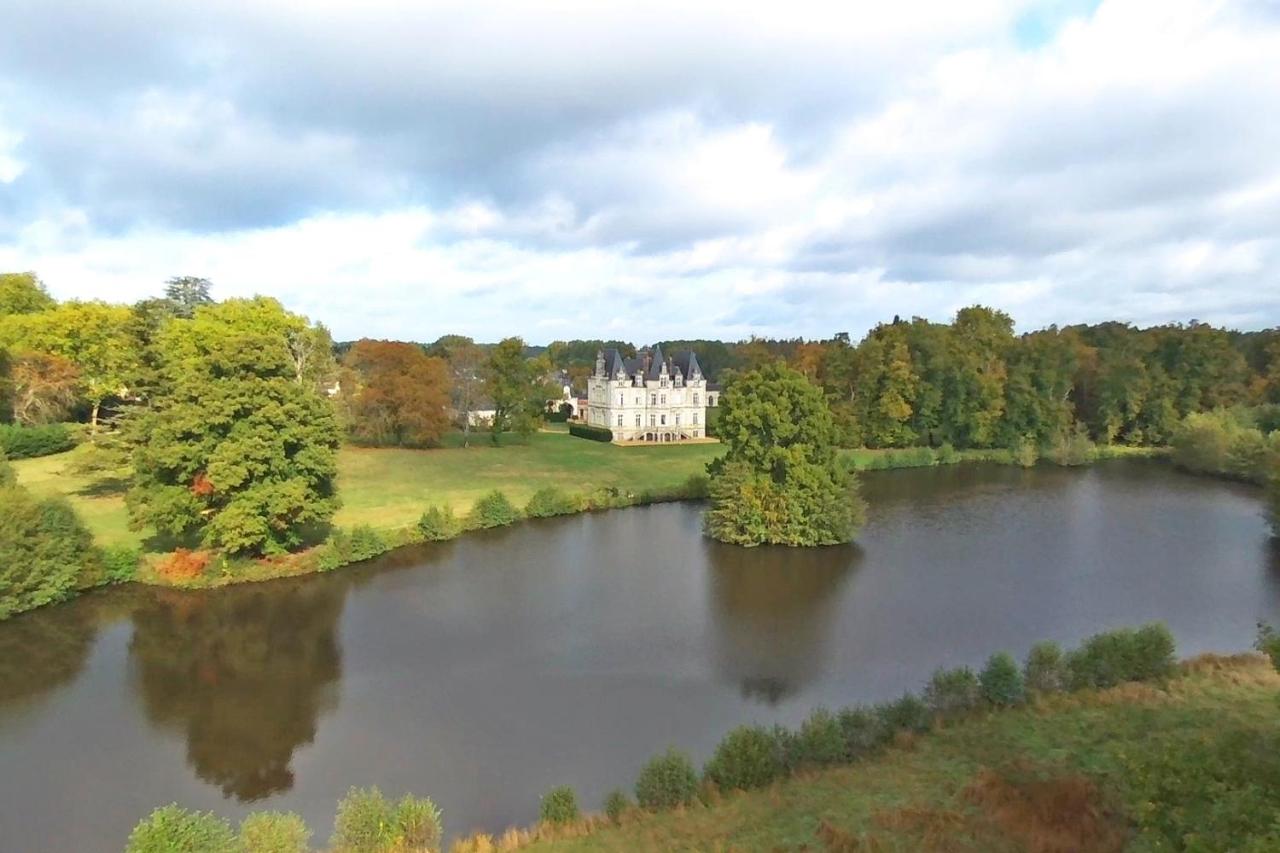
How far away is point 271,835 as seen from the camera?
10.4 metres

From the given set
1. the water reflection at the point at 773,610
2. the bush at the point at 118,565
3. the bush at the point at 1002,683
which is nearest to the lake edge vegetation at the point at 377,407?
the bush at the point at 118,565

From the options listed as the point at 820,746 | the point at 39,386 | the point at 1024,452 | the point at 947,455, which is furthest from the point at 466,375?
the point at 820,746

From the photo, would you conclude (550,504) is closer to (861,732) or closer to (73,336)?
(861,732)

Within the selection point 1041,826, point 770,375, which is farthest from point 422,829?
point 770,375

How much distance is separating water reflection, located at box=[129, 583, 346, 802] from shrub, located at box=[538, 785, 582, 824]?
539 cm

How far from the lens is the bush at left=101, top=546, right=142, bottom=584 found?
24.1 m

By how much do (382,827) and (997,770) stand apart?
939cm

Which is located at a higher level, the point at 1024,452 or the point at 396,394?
the point at 396,394

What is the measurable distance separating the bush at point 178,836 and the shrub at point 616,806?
5.21 metres

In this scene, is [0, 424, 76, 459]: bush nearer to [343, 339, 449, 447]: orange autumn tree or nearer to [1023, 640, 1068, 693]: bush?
[343, 339, 449, 447]: orange autumn tree

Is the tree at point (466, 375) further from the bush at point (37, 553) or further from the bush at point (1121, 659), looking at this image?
the bush at point (1121, 659)

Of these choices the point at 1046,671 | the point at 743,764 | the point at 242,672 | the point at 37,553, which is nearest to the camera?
the point at 743,764

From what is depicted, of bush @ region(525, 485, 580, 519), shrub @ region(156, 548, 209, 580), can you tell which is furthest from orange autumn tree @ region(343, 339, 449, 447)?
shrub @ region(156, 548, 209, 580)

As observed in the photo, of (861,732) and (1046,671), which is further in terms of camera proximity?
(1046,671)
